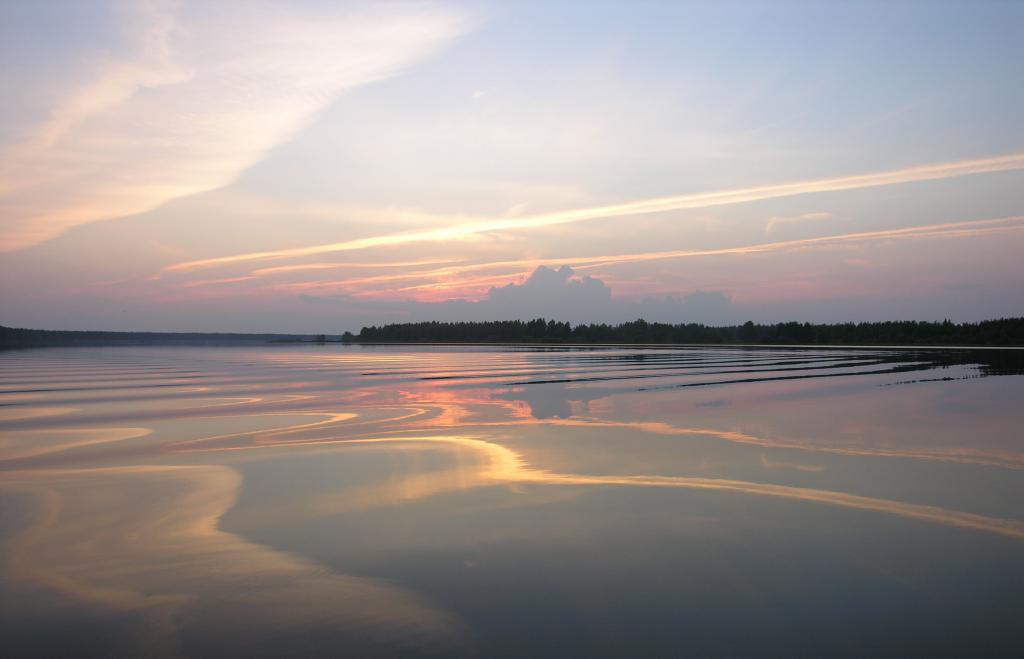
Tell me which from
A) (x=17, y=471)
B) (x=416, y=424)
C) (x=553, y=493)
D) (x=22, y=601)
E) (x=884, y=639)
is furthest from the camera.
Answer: (x=416, y=424)

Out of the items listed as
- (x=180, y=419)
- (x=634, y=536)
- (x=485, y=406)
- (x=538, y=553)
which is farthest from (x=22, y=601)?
(x=485, y=406)

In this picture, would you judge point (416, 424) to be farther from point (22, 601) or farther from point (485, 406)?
point (22, 601)

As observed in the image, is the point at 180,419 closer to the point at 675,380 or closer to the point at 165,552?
the point at 165,552

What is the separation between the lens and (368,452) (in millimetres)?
12125

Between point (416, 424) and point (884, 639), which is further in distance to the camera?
point (416, 424)

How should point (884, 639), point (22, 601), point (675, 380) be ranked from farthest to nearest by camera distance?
point (675, 380) → point (22, 601) → point (884, 639)

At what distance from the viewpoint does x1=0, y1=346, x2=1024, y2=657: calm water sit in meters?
5.06

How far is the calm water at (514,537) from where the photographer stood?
506cm

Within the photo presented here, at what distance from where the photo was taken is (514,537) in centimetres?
730

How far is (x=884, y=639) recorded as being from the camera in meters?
4.90

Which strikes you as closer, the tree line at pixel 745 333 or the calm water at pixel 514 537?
the calm water at pixel 514 537

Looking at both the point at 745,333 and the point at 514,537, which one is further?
the point at 745,333

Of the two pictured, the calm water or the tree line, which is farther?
the tree line

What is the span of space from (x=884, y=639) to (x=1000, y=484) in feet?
20.5
